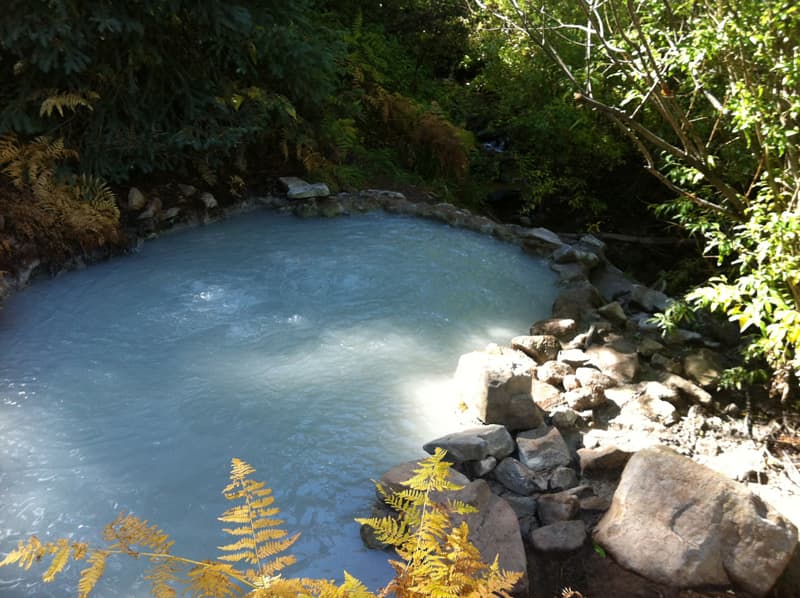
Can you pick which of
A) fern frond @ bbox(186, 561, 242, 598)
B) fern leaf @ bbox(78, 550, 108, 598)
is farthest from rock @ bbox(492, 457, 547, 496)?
fern leaf @ bbox(78, 550, 108, 598)

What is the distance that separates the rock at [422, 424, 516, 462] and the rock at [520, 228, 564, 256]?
3.81 m

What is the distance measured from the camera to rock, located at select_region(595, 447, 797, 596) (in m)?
2.81

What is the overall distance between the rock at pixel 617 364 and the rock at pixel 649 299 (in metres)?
1.23

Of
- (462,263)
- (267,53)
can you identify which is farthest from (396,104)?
(462,263)

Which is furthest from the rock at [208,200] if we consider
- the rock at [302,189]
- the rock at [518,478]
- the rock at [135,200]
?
the rock at [518,478]

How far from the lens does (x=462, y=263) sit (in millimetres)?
6617

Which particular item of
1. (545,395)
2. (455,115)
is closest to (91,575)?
(545,395)

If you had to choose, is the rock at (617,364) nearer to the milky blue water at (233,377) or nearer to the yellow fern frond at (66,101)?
the milky blue water at (233,377)

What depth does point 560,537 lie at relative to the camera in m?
3.03

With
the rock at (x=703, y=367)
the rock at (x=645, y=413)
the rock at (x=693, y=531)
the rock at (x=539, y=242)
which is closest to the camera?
the rock at (x=693, y=531)

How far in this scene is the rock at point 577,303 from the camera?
5.60 m

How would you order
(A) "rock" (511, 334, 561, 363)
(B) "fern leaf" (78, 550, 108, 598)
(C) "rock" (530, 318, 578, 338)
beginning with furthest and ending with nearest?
(C) "rock" (530, 318, 578, 338) < (A) "rock" (511, 334, 561, 363) < (B) "fern leaf" (78, 550, 108, 598)

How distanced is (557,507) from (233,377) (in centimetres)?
240

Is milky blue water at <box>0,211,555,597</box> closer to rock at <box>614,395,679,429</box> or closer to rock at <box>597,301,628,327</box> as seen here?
rock at <box>597,301,628,327</box>
